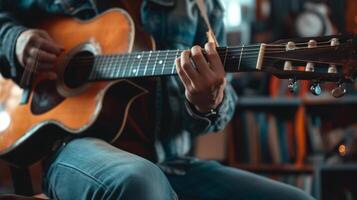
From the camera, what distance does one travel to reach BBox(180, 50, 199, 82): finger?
1082 mm

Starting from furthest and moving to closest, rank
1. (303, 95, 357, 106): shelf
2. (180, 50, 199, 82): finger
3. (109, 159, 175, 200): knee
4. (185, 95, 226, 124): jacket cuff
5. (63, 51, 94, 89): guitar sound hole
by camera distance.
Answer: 1. (303, 95, 357, 106): shelf
2. (63, 51, 94, 89): guitar sound hole
3. (185, 95, 226, 124): jacket cuff
4. (180, 50, 199, 82): finger
5. (109, 159, 175, 200): knee

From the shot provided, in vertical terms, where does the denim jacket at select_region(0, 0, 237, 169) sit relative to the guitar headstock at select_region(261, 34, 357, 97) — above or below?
below

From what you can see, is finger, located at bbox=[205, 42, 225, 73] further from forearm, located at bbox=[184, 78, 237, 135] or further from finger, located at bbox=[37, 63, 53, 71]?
finger, located at bbox=[37, 63, 53, 71]

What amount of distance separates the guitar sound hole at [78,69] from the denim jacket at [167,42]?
0.36ft

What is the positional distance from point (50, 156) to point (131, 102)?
0.69 ft

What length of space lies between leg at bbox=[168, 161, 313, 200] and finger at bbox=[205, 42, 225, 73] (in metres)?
0.31

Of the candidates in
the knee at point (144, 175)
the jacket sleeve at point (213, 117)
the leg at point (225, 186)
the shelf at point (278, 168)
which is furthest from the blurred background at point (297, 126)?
the knee at point (144, 175)

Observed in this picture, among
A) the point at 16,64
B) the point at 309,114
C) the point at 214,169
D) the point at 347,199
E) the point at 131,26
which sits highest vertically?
the point at 131,26

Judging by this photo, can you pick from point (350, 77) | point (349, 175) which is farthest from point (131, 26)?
point (349, 175)

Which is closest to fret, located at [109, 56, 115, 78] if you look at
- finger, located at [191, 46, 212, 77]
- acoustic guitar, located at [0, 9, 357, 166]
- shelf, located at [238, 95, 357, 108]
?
acoustic guitar, located at [0, 9, 357, 166]

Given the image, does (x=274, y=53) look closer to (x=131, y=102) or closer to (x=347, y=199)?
(x=131, y=102)

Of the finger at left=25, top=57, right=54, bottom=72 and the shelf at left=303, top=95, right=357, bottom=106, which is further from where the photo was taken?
the shelf at left=303, top=95, right=357, bottom=106

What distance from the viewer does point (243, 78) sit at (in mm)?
2523

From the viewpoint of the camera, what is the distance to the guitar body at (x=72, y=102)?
1250 mm
